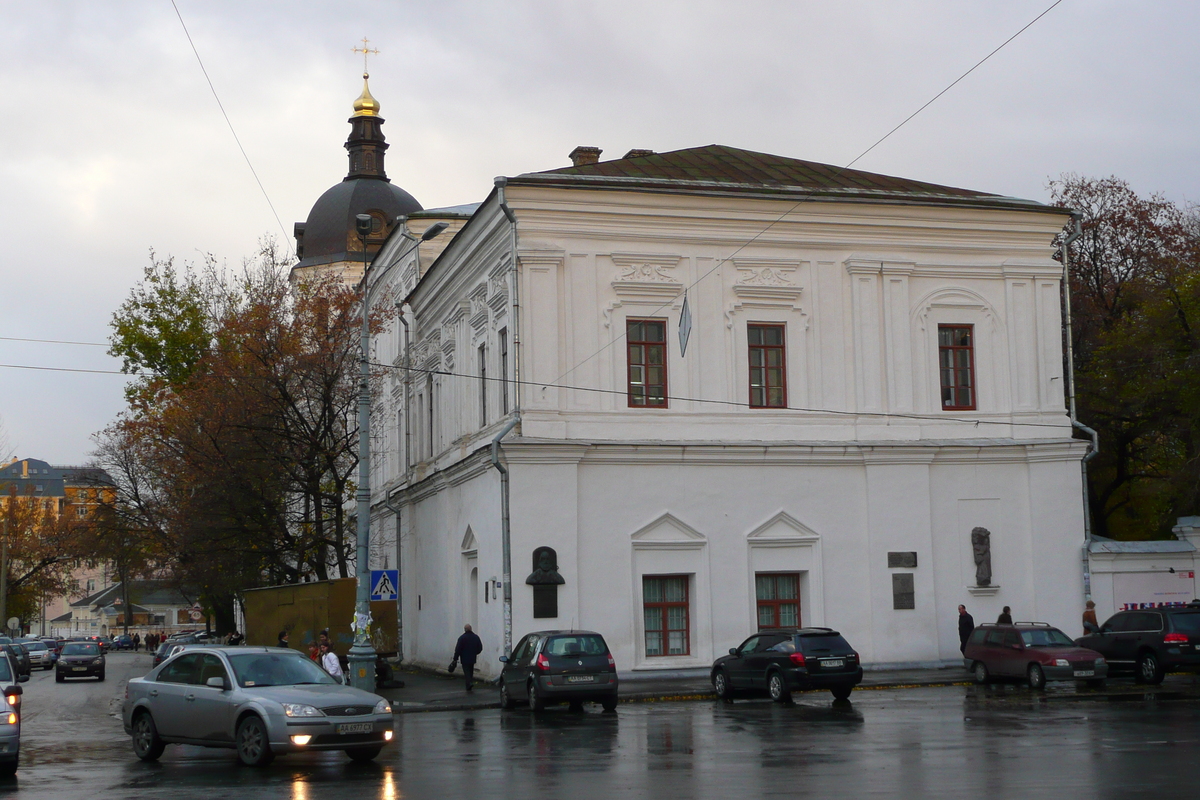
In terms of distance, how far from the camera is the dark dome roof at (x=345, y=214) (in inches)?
2638

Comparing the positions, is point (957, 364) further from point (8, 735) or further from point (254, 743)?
point (8, 735)

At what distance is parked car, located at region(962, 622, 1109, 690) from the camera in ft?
82.1

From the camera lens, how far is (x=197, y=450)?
39062 mm

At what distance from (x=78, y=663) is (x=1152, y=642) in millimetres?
37076

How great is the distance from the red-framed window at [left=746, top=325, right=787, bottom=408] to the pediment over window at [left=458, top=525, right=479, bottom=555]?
289 inches

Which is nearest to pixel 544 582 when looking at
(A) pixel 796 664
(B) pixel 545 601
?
(B) pixel 545 601

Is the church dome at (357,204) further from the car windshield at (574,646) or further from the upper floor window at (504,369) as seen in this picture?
the car windshield at (574,646)

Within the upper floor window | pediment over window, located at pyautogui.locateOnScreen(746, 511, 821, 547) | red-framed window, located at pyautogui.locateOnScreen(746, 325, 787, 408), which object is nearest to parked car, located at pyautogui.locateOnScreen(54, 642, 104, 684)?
the upper floor window

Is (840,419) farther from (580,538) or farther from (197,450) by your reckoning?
(197,450)

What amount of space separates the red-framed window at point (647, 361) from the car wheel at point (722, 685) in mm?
7224

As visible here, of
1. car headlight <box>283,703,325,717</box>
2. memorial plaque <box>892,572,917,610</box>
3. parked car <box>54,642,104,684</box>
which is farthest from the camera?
parked car <box>54,642,104,684</box>

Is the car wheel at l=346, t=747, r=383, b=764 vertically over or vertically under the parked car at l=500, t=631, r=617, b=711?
under

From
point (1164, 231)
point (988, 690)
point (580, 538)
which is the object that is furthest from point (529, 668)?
point (1164, 231)

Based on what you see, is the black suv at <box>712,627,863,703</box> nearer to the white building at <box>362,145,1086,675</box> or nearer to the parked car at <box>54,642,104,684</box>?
the white building at <box>362,145,1086,675</box>
